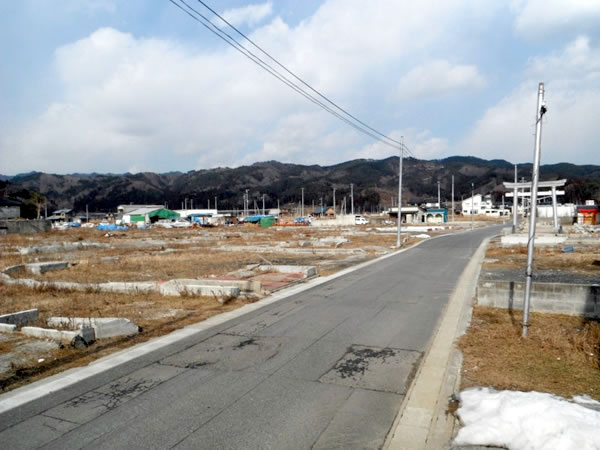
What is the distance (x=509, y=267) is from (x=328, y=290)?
30.2 ft

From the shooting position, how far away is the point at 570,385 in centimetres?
621

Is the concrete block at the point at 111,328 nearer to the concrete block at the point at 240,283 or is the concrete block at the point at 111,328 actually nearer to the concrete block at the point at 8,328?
the concrete block at the point at 8,328

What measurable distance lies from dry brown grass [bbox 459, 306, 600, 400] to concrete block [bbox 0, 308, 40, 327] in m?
9.95

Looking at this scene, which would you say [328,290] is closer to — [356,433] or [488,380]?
[488,380]

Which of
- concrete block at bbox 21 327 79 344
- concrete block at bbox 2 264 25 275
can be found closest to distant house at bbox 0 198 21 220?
concrete block at bbox 2 264 25 275

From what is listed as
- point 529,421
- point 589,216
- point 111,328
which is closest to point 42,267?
point 111,328

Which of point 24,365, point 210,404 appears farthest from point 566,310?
point 24,365

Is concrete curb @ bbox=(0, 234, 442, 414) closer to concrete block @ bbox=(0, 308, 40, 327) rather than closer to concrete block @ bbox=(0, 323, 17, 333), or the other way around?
concrete block @ bbox=(0, 323, 17, 333)

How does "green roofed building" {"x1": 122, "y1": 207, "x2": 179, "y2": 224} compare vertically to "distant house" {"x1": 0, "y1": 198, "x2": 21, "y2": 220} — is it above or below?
below

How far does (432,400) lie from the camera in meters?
6.00

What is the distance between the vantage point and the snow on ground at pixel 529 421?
176 inches

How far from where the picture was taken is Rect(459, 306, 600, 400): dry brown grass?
634cm

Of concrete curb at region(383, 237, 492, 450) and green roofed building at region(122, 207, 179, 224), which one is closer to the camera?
concrete curb at region(383, 237, 492, 450)

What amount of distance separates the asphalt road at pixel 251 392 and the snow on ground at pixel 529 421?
0.99 m
